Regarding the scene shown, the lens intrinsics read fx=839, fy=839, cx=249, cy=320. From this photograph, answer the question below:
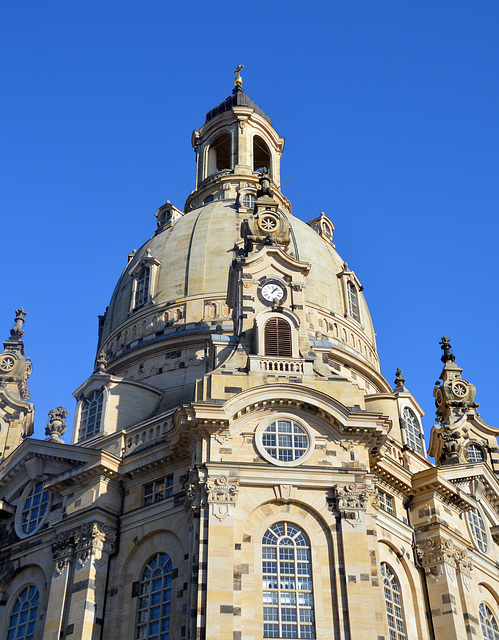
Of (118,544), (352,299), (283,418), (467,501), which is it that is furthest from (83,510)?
(352,299)

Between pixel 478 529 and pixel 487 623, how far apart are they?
18.9ft

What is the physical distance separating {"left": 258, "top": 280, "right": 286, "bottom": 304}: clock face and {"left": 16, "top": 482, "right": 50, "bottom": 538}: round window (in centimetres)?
1488

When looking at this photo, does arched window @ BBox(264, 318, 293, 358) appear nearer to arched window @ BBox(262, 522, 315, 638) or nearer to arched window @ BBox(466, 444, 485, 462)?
arched window @ BBox(262, 522, 315, 638)

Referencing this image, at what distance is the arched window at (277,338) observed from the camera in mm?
40438

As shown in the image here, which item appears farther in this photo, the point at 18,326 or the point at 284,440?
the point at 18,326

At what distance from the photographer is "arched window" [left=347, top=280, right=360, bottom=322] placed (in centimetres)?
5865

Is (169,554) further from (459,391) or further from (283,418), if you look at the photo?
(459,391)

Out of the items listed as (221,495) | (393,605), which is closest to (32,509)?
(221,495)

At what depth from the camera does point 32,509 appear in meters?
43.2

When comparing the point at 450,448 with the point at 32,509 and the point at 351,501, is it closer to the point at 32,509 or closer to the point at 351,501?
the point at 351,501

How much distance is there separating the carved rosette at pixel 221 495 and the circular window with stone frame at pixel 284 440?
85.9 inches

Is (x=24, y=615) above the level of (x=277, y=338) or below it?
below

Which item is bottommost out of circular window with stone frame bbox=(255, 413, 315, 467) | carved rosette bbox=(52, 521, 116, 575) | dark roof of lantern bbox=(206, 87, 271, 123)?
carved rosette bbox=(52, 521, 116, 575)

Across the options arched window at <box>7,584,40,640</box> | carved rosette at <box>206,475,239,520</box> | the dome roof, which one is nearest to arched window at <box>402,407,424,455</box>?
the dome roof
